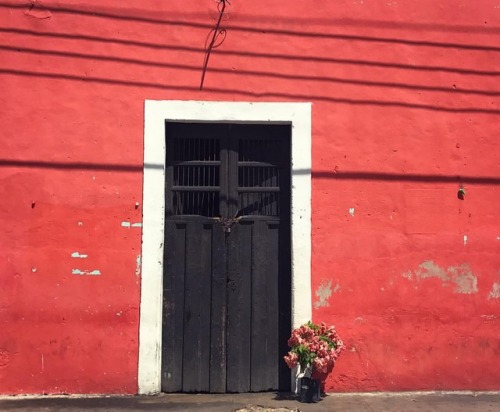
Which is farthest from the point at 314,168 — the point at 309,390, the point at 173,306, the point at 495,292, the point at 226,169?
the point at 495,292

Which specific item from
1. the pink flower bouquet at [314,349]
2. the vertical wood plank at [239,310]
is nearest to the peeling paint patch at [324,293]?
the pink flower bouquet at [314,349]

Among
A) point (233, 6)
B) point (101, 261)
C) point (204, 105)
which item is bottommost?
point (101, 261)

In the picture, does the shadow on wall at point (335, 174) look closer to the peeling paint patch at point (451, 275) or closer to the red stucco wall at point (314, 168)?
the red stucco wall at point (314, 168)

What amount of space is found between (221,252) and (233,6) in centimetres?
251

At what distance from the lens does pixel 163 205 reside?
527 centimetres

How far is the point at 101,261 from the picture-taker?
519 centimetres

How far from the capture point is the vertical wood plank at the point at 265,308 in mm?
5309

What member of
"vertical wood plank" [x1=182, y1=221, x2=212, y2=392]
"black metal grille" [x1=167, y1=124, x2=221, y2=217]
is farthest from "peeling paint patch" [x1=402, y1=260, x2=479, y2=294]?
"black metal grille" [x1=167, y1=124, x2=221, y2=217]

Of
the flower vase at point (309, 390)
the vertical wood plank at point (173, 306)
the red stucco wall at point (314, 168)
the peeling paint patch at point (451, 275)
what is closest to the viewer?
the flower vase at point (309, 390)

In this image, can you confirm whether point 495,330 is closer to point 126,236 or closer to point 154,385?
point 154,385

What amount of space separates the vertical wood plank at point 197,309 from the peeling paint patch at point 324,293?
109cm

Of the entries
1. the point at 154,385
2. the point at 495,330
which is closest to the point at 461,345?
the point at 495,330

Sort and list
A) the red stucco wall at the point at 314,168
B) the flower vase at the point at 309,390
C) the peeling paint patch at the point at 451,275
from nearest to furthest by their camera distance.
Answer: the flower vase at the point at 309,390 → the red stucco wall at the point at 314,168 → the peeling paint patch at the point at 451,275

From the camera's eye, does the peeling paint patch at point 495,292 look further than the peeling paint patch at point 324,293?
Yes
